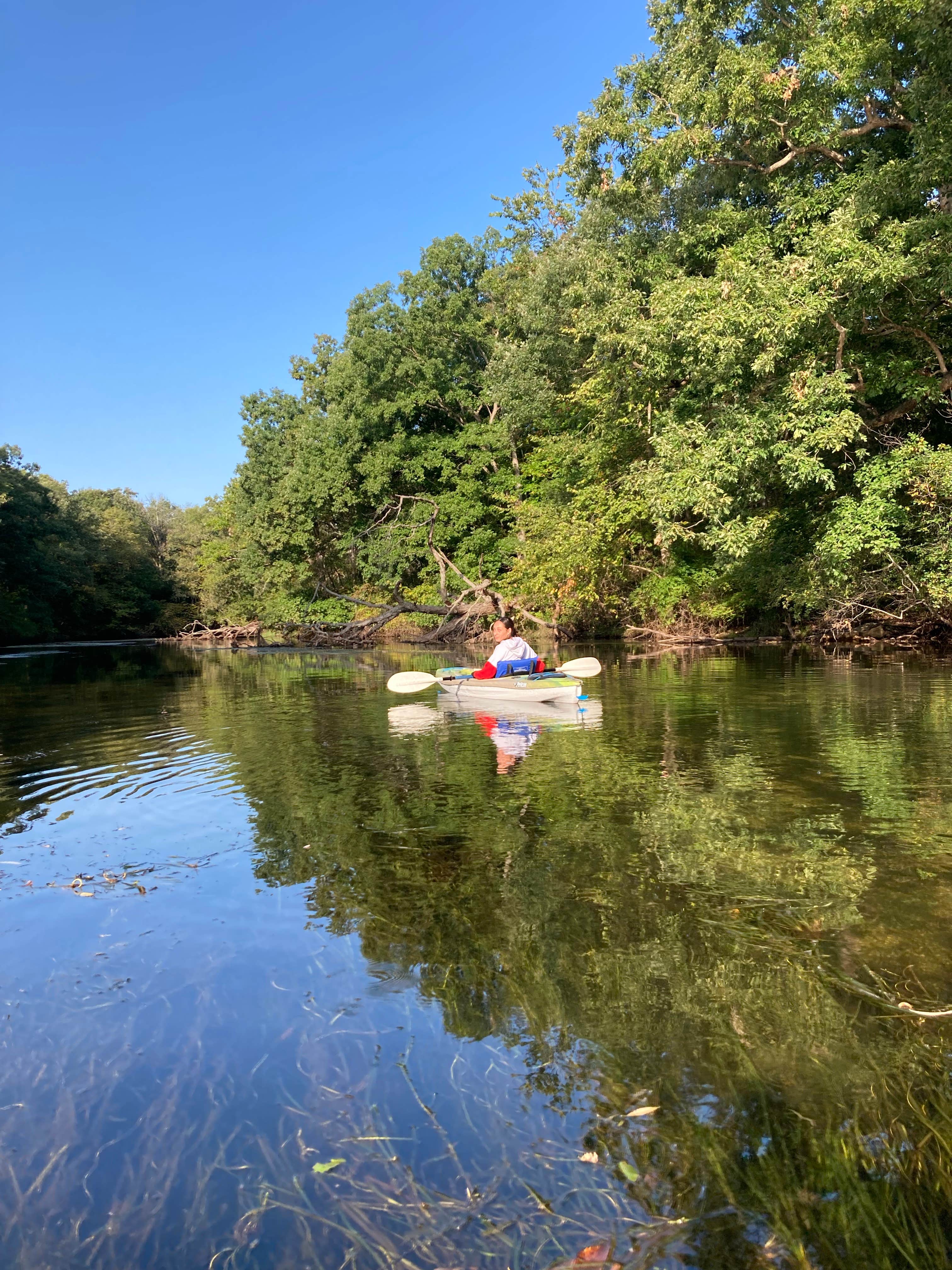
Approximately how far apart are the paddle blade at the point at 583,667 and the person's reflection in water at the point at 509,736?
2647mm

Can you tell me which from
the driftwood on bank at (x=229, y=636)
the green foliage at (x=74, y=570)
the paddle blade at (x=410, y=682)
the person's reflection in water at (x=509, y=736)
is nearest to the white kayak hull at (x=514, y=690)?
the person's reflection in water at (x=509, y=736)

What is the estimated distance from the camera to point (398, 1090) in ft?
10.8

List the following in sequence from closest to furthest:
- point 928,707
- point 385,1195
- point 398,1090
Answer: point 385,1195
point 398,1090
point 928,707

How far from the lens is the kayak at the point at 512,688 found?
13156 millimetres

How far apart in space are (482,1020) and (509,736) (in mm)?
7539

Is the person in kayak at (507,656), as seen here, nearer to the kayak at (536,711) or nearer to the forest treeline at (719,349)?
the kayak at (536,711)

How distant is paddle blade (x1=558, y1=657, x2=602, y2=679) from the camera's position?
15.6 meters

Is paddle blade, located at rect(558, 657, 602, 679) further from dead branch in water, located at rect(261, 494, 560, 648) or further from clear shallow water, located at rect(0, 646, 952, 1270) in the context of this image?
dead branch in water, located at rect(261, 494, 560, 648)

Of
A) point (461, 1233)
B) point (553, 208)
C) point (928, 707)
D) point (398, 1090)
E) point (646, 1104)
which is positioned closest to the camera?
point (461, 1233)

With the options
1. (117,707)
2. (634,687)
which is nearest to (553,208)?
(634,687)

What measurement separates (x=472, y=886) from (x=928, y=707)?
9.21 metres

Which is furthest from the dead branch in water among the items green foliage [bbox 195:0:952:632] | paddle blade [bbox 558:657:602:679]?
paddle blade [bbox 558:657:602:679]

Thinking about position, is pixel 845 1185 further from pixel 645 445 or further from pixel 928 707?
pixel 645 445

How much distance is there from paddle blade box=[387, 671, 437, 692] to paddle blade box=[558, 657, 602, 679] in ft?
8.40
